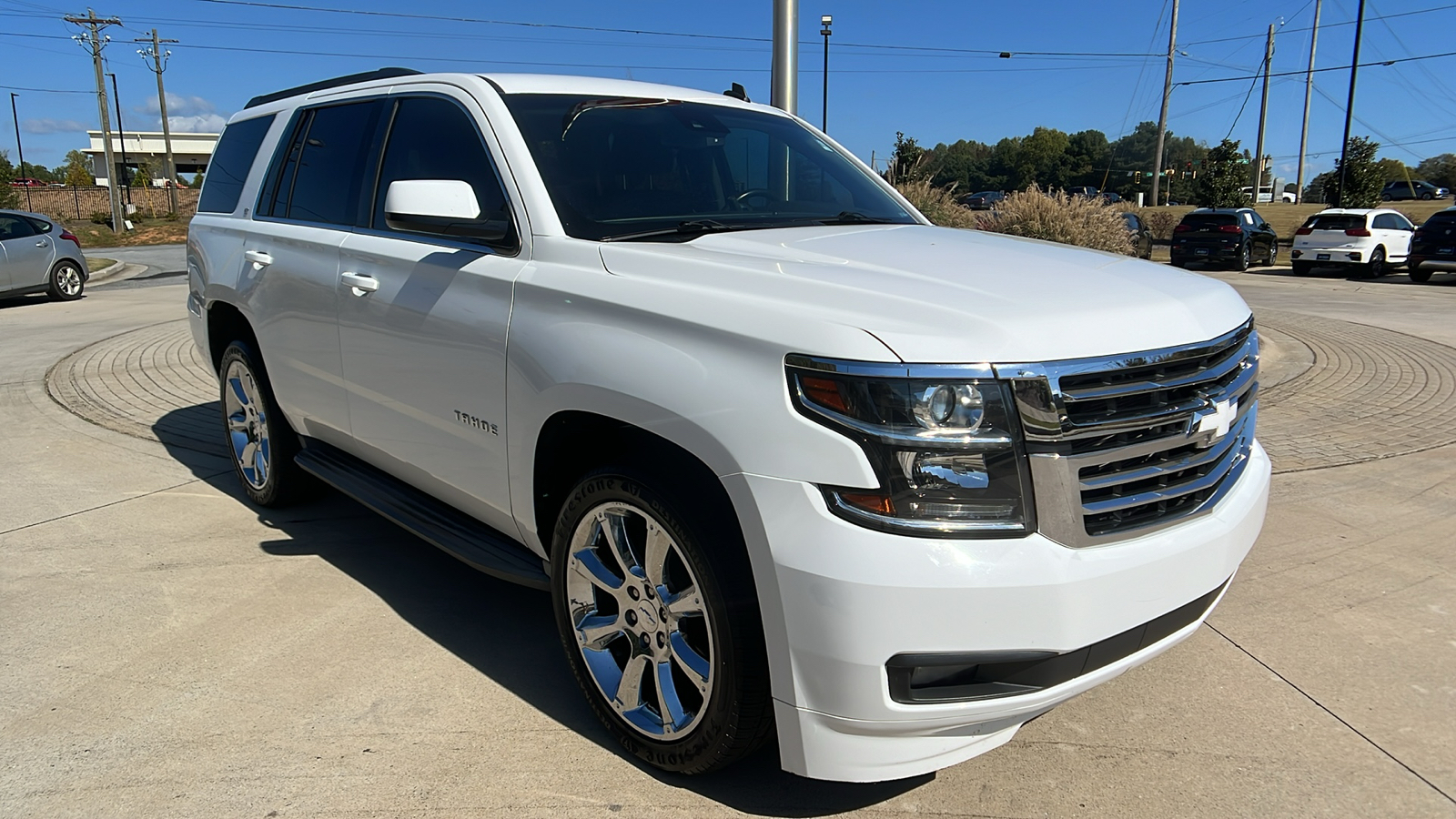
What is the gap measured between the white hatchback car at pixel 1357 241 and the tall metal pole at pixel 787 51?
64.0ft

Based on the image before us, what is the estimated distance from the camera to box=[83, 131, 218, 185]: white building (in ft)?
327

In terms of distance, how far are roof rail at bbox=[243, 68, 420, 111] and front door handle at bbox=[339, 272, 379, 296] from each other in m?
0.85

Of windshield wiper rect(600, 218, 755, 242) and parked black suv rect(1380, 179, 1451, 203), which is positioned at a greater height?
parked black suv rect(1380, 179, 1451, 203)

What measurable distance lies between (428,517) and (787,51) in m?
5.46

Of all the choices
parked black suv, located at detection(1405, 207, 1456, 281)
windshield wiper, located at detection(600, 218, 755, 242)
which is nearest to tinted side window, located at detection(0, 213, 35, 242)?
windshield wiper, located at detection(600, 218, 755, 242)

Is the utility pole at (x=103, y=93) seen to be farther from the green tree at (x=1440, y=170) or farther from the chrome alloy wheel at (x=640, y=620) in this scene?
the green tree at (x=1440, y=170)

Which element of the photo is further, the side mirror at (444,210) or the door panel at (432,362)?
the door panel at (432,362)

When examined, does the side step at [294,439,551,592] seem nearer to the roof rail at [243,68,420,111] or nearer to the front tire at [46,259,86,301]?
the roof rail at [243,68,420,111]

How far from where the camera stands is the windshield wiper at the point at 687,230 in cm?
309

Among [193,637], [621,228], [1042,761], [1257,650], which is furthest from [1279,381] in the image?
[193,637]

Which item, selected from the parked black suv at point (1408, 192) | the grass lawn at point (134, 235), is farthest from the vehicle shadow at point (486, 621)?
the parked black suv at point (1408, 192)

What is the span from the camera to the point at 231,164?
5266mm

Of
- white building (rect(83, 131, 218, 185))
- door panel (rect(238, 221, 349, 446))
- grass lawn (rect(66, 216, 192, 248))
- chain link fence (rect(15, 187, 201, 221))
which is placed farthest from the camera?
white building (rect(83, 131, 218, 185))

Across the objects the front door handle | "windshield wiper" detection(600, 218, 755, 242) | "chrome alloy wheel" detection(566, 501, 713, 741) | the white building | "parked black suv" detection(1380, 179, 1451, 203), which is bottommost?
"chrome alloy wheel" detection(566, 501, 713, 741)
